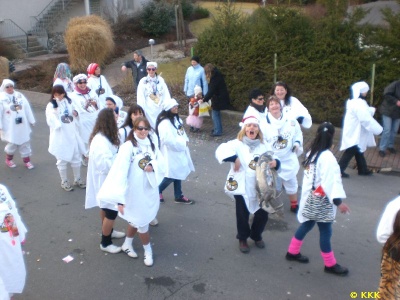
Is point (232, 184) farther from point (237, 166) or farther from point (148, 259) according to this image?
point (148, 259)

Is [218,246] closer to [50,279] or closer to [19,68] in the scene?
[50,279]

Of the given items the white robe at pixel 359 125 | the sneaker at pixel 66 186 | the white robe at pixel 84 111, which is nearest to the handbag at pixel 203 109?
the white robe at pixel 84 111

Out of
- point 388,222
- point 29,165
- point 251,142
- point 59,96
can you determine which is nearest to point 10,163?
point 29,165

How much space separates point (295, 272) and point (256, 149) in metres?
1.46

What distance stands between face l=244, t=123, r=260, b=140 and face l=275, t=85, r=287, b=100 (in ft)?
6.11

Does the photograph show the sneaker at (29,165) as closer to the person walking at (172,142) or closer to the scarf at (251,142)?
the person walking at (172,142)

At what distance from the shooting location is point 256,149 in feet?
18.0

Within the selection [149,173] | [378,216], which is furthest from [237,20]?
[149,173]

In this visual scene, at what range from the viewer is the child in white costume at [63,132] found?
25.1ft

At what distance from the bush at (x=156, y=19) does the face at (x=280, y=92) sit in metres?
17.6

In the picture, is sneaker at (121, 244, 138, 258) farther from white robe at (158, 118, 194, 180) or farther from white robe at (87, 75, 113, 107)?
white robe at (87, 75, 113, 107)

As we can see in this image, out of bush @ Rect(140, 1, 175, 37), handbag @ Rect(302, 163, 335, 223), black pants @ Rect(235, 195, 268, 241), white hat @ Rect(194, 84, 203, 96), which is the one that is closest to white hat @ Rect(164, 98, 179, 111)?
black pants @ Rect(235, 195, 268, 241)

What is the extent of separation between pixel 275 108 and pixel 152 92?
3.66m

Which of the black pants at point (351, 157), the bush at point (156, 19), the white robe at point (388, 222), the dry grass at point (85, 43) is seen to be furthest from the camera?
the bush at point (156, 19)
